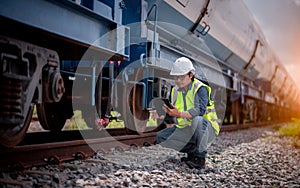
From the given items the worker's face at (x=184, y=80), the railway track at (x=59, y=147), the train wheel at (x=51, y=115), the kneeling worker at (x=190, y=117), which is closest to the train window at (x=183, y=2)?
the kneeling worker at (x=190, y=117)

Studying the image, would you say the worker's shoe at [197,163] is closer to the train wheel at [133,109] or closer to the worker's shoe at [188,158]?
the worker's shoe at [188,158]

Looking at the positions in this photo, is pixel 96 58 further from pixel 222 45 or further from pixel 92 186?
pixel 222 45

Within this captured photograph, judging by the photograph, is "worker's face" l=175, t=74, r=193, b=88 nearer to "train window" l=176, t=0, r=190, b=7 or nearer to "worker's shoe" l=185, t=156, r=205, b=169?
"worker's shoe" l=185, t=156, r=205, b=169

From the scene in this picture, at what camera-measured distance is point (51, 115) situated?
570 centimetres

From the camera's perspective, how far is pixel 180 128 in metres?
4.74

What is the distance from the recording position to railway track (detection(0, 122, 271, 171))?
3441mm

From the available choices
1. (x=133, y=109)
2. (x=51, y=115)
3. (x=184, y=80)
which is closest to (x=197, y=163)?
(x=184, y=80)

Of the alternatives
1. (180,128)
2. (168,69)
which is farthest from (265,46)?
(180,128)

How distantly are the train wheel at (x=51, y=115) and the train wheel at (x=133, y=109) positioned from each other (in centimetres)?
104

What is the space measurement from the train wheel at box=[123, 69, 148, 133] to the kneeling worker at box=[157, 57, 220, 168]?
115 centimetres

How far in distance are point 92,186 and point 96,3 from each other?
183 cm

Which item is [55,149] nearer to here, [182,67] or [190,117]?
[190,117]

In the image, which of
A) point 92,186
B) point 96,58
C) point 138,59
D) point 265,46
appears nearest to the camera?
point 92,186

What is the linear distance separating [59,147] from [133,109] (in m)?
2.06
